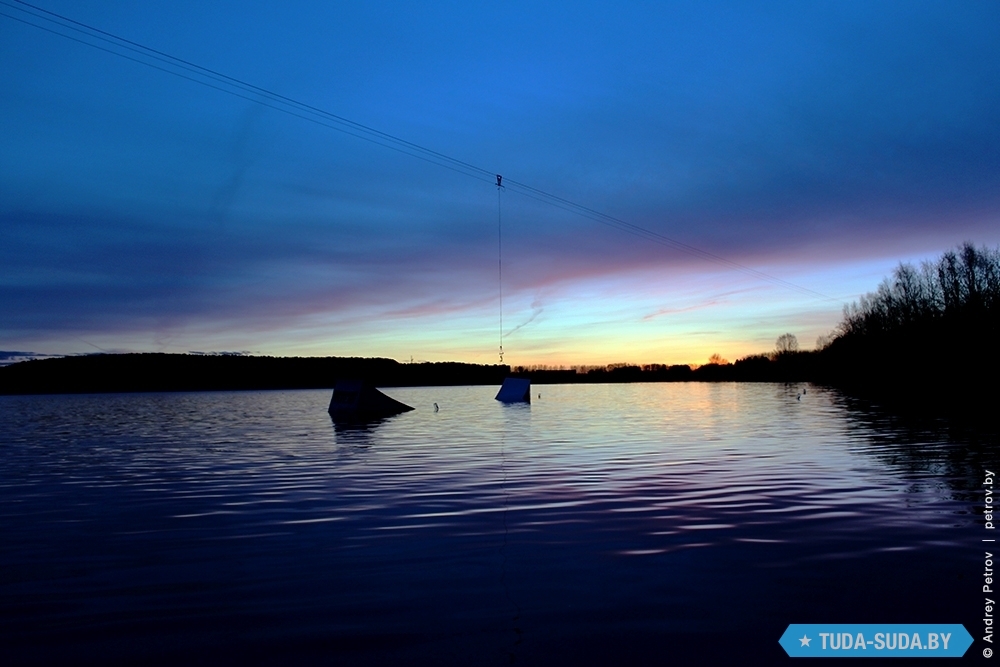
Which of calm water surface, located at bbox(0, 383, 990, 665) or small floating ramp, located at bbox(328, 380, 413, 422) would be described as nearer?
calm water surface, located at bbox(0, 383, 990, 665)

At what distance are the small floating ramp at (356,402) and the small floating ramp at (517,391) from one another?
29.9 meters

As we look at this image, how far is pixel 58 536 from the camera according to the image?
1318cm

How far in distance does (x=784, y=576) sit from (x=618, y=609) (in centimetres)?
296

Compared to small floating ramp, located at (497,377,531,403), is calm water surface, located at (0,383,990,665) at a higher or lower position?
lower

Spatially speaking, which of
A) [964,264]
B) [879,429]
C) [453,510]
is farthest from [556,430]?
[964,264]

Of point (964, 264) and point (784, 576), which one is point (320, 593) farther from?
point (964, 264)
